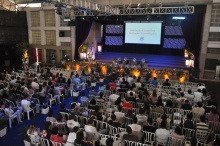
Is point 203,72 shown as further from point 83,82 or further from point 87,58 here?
point 87,58

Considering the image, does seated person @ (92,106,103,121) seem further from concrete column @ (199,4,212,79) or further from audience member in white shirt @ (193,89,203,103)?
concrete column @ (199,4,212,79)

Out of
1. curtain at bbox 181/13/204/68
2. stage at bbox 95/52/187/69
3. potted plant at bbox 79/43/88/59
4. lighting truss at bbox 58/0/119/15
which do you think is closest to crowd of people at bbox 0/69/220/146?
lighting truss at bbox 58/0/119/15

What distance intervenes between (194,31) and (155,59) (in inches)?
168

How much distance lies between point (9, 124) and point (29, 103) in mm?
1054

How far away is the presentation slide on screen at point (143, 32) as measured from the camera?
1812cm

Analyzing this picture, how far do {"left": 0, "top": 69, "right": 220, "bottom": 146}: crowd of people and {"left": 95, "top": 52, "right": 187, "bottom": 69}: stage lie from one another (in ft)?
21.0

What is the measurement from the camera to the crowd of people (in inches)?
205

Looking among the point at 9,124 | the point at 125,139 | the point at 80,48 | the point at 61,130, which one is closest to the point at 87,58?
the point at 80,48

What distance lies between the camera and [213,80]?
14039mm

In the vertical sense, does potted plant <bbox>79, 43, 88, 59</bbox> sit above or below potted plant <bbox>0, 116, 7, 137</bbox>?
above

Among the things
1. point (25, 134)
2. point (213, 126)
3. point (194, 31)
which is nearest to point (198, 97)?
point (213, 126)

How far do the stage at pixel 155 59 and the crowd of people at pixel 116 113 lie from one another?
639cm

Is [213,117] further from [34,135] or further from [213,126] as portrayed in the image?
[34,135]

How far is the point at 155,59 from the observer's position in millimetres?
17953
